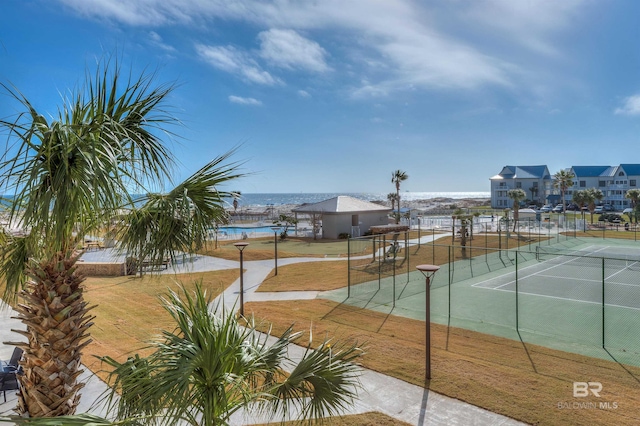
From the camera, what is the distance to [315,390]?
441 cm

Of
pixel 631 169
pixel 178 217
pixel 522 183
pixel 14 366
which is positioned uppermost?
pixel 631 169

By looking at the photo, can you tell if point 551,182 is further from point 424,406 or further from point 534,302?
point 424,406

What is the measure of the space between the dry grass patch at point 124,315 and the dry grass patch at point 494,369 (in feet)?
12.2

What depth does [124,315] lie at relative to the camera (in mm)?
13359

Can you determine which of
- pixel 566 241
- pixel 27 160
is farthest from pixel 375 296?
pixel 566 241

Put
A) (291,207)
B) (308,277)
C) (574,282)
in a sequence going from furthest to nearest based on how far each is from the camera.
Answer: (291,207)
(308,277)
(574,282)

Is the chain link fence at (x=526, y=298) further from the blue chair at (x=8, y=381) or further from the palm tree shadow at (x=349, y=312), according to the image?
the blue chair at (x=8, y=381)

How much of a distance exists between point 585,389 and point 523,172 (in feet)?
306

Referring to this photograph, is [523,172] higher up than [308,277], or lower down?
higher up

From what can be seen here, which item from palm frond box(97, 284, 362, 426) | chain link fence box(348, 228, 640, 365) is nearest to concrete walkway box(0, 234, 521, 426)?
palm frond box(97, 284, 362, 426)

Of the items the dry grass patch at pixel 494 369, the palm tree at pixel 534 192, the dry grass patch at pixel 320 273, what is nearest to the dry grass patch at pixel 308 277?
the dry grass patch at pixel 320 273

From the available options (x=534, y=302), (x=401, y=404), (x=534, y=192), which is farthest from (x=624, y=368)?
(x=534, y=192)

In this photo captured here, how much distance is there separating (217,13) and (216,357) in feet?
36.7

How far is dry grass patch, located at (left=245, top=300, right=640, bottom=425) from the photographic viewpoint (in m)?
7.03
